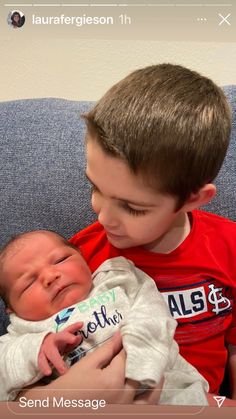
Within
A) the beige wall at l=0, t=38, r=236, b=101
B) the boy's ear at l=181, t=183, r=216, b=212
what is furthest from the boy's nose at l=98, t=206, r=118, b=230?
the beige wall at l=0, t=38, r=236, b=101

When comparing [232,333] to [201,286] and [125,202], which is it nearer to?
[201,286]

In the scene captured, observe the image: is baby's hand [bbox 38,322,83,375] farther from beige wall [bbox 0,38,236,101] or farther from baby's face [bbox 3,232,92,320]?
beige wall [bbox 0,38,236,101]

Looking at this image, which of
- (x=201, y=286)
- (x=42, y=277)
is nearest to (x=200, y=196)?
(x=201, y=286)

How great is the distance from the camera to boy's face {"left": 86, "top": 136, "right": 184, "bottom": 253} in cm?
68

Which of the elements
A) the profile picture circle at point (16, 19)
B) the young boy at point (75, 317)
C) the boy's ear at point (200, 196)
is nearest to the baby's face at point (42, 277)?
the young boy at point (75, 317)

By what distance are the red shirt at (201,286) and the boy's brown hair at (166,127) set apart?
15cm

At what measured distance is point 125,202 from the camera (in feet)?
2.33

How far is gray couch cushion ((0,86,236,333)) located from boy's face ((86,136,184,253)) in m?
0.23

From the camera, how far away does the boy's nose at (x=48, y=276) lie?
0.79 metres

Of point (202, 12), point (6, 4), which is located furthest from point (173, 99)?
point (6, 4)

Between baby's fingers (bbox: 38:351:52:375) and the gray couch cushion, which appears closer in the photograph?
baby's fingers (bbox: 38:351:52:375)

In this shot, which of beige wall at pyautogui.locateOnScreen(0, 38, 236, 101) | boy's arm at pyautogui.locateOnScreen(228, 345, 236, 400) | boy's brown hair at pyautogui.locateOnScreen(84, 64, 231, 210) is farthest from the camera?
boy's arm at pyautogui.locateOnScreen(228, 345, 236, 400)

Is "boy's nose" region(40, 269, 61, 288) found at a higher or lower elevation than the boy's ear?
lower

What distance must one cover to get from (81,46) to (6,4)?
0.15 meters
